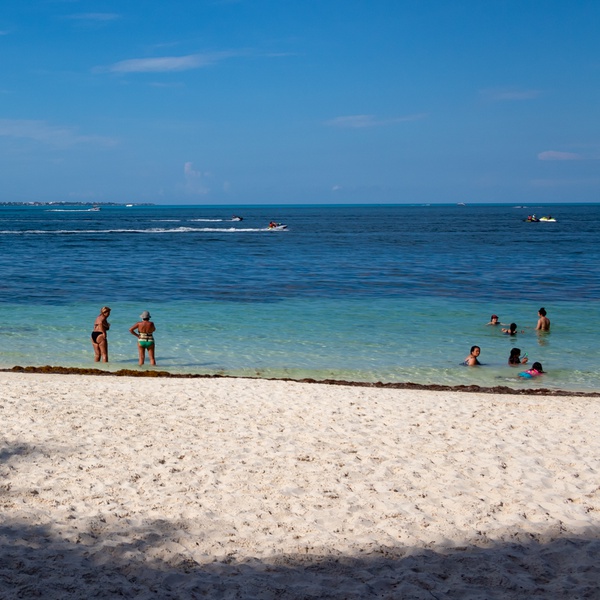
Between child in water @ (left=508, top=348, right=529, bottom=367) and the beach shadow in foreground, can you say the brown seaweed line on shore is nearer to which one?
child in water @ (left=508, top=348, right=529, bottom=367)

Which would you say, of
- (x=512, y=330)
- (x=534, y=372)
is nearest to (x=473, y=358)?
(x=534, y=372)

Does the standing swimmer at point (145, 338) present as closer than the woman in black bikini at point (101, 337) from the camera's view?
Yes

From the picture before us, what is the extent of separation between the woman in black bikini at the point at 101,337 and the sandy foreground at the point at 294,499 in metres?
4.49

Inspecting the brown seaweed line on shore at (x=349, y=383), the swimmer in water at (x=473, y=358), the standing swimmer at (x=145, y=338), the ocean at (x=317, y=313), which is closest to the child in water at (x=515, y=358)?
the ocean at (x=317, y=313)

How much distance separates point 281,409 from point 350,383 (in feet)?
11.1

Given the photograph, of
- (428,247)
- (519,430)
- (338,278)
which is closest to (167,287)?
(338,278)

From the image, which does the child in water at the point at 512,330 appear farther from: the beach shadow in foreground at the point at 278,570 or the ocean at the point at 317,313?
the beach shadow in foreground at the point at 278,570

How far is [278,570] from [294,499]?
1535mm

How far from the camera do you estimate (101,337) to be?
1639 centimetres

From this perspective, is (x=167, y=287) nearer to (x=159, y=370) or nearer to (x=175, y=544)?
(x=159, y=370)

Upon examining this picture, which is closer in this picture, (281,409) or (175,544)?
(175,544)

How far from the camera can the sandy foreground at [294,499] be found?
5781 millimetres

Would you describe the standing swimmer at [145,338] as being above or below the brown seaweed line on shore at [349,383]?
above

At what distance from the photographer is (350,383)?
47.3 ft
